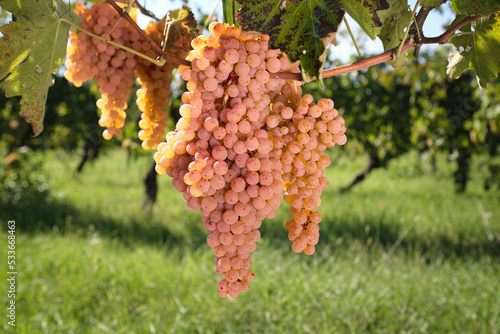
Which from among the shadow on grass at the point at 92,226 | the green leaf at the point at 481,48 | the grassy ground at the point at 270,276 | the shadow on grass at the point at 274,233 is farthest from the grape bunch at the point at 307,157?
the shadow on grass at the point at 92,226

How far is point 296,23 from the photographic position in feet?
1.51

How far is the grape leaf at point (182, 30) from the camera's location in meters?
0.59

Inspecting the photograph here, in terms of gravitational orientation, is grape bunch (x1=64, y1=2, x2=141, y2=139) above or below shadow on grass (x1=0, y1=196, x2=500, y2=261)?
above

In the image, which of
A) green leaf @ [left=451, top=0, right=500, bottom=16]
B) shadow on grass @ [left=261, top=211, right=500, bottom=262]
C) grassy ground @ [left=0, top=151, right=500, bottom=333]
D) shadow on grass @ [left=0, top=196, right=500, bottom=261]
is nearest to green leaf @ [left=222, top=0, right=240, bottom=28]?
green leaf @ [left=451, top=0, right=500, bottom=16]

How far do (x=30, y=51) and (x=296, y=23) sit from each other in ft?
1.12

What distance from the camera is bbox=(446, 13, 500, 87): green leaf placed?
0.55 metres

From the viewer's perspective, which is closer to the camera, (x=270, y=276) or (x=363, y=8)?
(x=363, y=8)

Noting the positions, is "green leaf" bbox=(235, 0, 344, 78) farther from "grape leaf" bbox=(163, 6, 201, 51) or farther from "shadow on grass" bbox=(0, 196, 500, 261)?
"shadow on grass" bbox=(0, 196, 500, 261)

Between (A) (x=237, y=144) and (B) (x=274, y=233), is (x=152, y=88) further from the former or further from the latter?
(B) (x=274, y=233)

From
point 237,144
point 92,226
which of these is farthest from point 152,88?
point 92,226

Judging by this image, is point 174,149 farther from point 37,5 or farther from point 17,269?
point 17,269

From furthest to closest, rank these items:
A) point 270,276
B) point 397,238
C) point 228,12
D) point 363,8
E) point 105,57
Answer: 1. point 397,238
2. point 270,276
3. point 105,57
4. point 228,12
5. point 363,8

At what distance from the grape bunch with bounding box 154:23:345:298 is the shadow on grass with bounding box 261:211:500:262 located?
9.51 feet

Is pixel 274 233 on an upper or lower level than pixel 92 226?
upper
